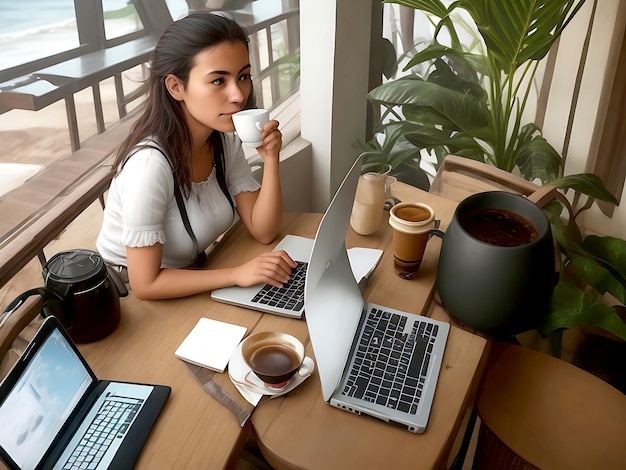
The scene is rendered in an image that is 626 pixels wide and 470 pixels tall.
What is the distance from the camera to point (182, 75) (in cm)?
130

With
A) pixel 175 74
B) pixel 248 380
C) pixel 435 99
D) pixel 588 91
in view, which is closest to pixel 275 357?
pixel 248 380

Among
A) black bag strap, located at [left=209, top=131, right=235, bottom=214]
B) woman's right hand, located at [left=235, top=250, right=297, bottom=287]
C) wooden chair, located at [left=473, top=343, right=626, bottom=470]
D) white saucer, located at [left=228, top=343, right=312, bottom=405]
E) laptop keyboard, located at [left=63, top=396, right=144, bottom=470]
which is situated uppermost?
black bag strap, located at [left=209, top=131, right=235, bottom=214]

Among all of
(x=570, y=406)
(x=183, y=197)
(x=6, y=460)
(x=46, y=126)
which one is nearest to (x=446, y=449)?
(x=570, y=406)

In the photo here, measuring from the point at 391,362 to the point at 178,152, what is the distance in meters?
0.67

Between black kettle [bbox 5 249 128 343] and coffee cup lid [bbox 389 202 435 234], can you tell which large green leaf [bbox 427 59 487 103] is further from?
black kettle [bbox 5 249 128 343]

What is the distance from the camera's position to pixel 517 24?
168 cm

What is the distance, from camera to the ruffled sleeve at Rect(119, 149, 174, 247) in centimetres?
127

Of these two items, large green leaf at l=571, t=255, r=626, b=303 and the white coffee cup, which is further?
large green leaf at l=571, t=255, r=626, b=303

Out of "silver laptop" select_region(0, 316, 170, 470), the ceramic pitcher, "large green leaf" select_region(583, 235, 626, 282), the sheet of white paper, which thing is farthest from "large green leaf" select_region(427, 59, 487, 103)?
"silver laptop" select_region(0, 316, 170, 470)

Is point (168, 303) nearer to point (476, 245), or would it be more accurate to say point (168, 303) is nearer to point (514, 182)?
point (476, 245)

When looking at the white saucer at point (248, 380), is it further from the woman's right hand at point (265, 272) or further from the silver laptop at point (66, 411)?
the woman's right hand at point (265, 272)

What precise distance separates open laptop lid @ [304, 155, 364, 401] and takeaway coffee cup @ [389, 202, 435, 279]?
0.20m

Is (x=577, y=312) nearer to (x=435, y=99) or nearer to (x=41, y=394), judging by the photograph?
(x=435, y=99)

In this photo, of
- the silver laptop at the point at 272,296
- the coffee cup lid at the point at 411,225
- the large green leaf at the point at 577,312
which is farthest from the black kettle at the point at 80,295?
the large green leaf at the point at 577,312
